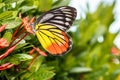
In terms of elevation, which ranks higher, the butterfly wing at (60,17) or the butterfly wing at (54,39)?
the butterfly wing at (60,17)

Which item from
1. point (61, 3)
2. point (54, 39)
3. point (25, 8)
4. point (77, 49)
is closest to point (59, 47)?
point (54, 39)

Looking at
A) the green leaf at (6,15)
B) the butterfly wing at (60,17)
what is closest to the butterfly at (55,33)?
the butterfly wing at (60,17)

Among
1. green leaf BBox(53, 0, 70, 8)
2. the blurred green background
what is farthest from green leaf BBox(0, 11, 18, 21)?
green leaf BBox(53, 0, 70, 8)

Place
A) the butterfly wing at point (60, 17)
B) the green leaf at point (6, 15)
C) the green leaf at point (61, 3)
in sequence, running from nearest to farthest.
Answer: the green leaf at point (6, 15), the butterfly wing at point (60, 17), the green leaf at point (61, 3)

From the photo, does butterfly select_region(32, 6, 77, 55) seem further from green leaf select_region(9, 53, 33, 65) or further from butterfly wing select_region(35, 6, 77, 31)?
green leaf select_region(9, 53, 33, 65)

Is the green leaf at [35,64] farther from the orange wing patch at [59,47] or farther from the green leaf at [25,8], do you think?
the green leaf at [25,8]

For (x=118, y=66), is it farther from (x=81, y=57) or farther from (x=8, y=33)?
(x=8, y=33)
